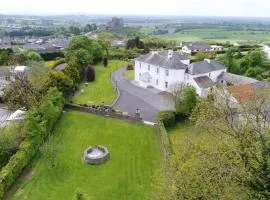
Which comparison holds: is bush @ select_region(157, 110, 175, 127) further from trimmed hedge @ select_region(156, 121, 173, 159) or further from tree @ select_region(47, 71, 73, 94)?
tree @ select_region(47, 71, 73, 94)

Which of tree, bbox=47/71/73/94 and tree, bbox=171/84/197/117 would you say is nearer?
tree, bbox=171/84/197/117

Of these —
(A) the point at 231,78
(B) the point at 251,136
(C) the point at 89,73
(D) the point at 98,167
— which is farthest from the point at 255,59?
(B) the point at 251,136

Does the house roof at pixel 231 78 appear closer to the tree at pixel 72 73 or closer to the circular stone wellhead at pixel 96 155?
the tree at pixel 72 73

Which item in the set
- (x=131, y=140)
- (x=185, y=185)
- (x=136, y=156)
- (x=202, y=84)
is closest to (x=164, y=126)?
(x=131, y=140)

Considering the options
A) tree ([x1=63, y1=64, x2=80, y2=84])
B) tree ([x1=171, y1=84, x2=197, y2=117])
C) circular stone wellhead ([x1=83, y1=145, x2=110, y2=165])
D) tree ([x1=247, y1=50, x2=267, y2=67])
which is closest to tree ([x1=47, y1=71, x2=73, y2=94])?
tree ([x1=63, y1=64, x2=80, y2=84])

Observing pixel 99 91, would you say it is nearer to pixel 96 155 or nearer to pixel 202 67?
pixel 202 67

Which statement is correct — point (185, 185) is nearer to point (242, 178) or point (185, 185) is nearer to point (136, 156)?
point (242, 178)
